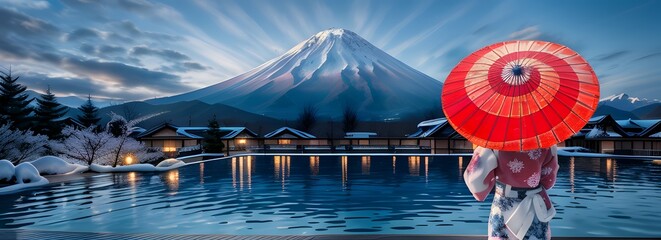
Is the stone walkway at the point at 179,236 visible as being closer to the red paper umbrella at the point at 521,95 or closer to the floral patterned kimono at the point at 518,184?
the floral patterned kimono at the point at 518,184

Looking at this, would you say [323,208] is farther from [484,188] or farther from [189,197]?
[484,188]

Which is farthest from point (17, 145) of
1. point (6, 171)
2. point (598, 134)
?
point (598, 134)

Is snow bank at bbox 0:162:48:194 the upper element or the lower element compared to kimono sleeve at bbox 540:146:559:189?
→ lower

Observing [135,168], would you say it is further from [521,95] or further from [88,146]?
[521,95]

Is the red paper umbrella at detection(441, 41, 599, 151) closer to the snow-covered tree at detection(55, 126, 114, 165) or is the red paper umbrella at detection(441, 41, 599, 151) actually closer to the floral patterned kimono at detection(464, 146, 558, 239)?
the floral patterned kimono at detection(464, 146, 558, 239)

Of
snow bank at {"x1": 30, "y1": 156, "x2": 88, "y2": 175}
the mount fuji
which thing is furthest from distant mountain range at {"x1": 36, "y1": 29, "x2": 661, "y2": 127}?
snow bank at {"x1": 30, "y1": 156, "x2": 88, "y2": 175}

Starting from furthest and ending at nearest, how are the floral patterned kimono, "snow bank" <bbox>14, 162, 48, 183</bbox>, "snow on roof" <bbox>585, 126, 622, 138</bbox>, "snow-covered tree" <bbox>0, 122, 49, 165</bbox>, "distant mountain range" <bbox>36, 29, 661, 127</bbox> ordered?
"distant mountain range" <bbox>36, 29, 661, 127</bbox>
"snow on roof" <bbox>585, 126, 622, 138</bbox>
"snow-covered tree" <bbox>0, 122, 49, 165</bbox>
"snow bank" <bbox>14, 162, 48, 183</bbox>
the floral patterned kimono

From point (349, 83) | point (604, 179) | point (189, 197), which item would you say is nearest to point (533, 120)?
point (189, 197)

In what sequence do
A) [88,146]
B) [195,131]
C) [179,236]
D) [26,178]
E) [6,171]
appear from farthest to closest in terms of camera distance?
[195,131] → [88,146] → [26,178] → [6,171] → [179,236]
